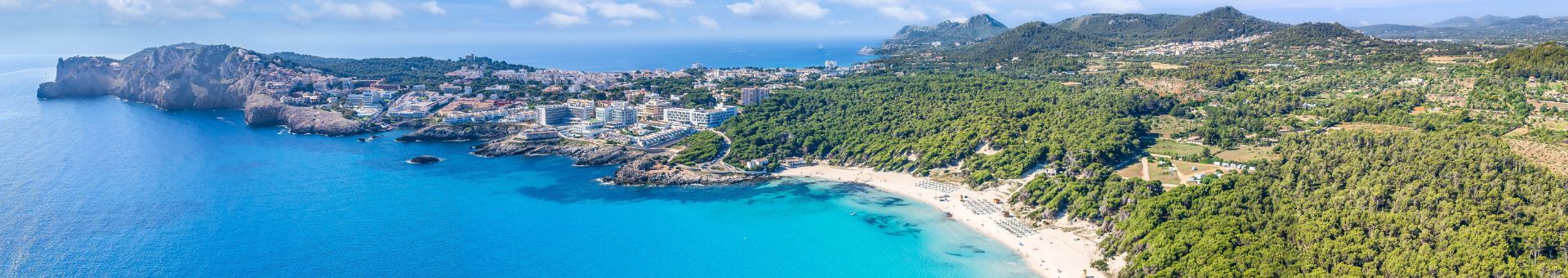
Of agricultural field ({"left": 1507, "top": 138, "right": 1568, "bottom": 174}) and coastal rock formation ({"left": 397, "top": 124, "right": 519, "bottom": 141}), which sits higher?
agricultural field ({"left": 1507, "top": 138, "right": 1568, "bottom": 174})

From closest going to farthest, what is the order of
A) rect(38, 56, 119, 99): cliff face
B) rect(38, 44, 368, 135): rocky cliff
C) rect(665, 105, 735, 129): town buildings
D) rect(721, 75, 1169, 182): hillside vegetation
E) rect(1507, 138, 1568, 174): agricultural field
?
rect(1507, 138, 1568, 174): agricultural field
rect(721, 75, 1169, 182): hillside vegetation
rect(665, 105, 735, 129): town buildings
rect(38, 44, 368, 135): rocky cliff
rect(38, 56, 119, 99): cliff face

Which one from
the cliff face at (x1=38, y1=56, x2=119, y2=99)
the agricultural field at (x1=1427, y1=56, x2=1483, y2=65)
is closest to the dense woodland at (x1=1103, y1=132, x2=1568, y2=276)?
the agricultural field at (x1=1427, y1=56, x2=1483, y2=65)

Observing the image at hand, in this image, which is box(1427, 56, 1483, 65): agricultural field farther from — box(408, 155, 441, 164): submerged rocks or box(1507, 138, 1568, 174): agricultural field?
box(408, 155, 441, 164): submerged rocks

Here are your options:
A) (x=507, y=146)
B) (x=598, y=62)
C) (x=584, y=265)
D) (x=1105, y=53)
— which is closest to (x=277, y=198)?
(x=507, y=146)

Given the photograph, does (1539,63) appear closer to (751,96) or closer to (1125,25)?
(751,96)

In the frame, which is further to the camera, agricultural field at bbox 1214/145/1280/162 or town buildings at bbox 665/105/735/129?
town buildings at bbox 665/105/735/129

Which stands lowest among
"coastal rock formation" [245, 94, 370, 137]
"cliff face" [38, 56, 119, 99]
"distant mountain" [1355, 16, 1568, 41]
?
"coastal rock formation" [245, 94, 370, 137]

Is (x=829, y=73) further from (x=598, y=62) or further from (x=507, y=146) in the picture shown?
(x=598, y=62)

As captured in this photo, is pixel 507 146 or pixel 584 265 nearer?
pixel 584 265
